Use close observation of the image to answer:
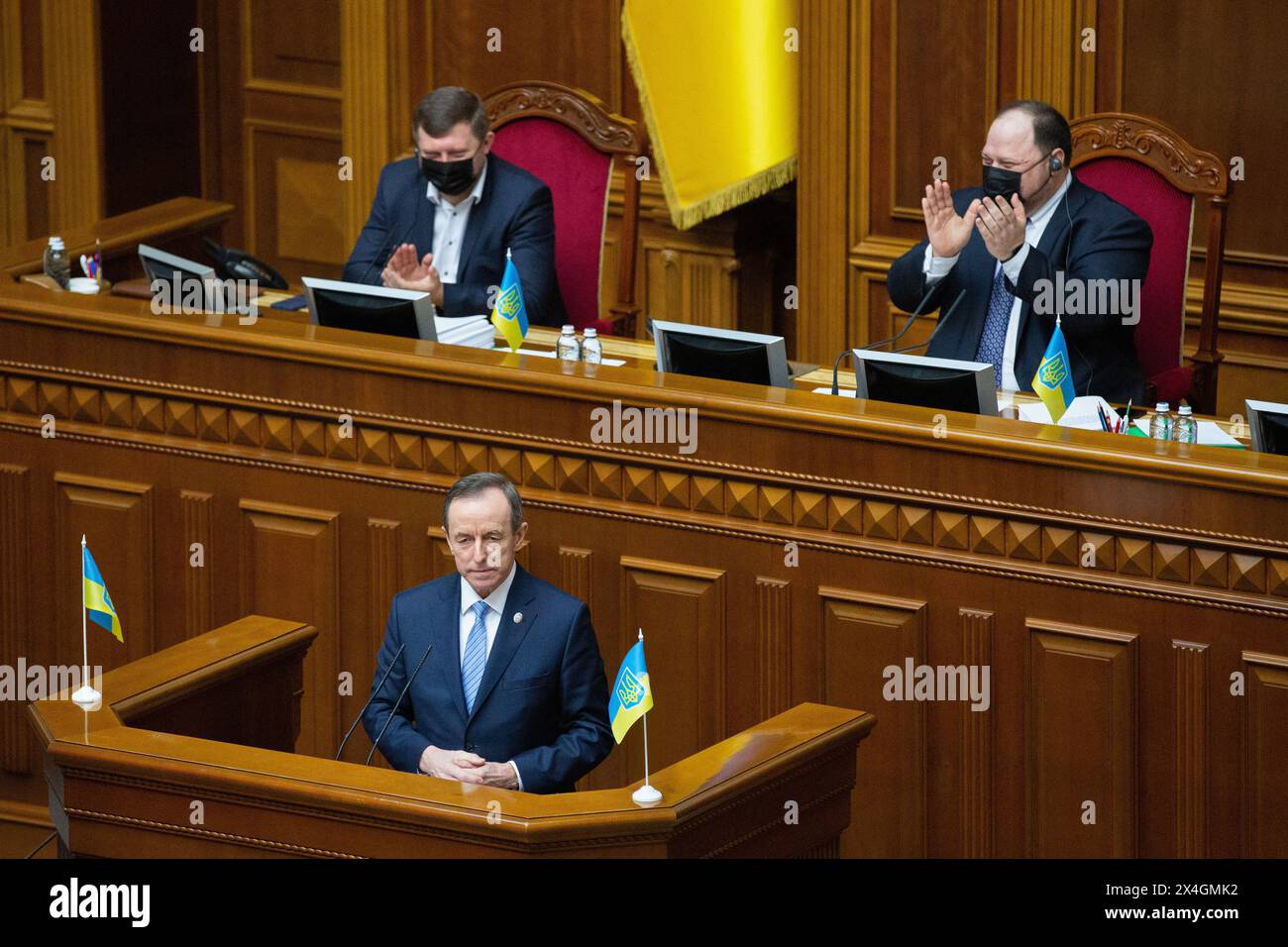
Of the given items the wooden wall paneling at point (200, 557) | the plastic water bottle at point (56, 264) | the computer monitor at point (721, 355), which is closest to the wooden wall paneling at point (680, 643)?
the computer monitor at point (721, 355)

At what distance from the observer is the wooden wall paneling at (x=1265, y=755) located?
3.70 m

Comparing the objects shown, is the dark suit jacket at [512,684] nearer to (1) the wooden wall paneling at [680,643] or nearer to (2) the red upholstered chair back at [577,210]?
(1) the wooden wall paneling at [680,643]

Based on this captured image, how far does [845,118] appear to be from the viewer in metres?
6.03

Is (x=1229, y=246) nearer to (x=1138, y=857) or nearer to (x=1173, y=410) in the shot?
(x=1173, y=410)

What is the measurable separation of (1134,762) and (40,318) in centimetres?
243

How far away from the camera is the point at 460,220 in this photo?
210 inches

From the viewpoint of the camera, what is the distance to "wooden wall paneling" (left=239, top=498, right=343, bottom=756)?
14.6ft

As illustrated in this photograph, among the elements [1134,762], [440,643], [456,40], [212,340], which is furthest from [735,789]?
[456,40]

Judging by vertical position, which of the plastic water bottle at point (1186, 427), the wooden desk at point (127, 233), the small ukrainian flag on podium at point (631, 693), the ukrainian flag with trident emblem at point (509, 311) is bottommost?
the small ukrainian flag on podium at point (631, 693)

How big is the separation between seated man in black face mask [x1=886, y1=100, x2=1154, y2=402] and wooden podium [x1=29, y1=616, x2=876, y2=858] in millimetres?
1465

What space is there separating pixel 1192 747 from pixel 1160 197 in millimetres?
1564

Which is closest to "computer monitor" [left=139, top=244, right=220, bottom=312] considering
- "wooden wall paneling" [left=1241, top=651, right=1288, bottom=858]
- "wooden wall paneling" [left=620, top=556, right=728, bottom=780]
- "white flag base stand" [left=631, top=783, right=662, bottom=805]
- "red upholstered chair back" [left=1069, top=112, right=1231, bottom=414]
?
"wooden wall paneling" [left=620, top=556, right=728, bottom=780]

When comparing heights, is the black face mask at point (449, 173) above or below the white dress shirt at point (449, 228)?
above

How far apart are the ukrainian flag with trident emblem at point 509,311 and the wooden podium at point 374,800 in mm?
1416
